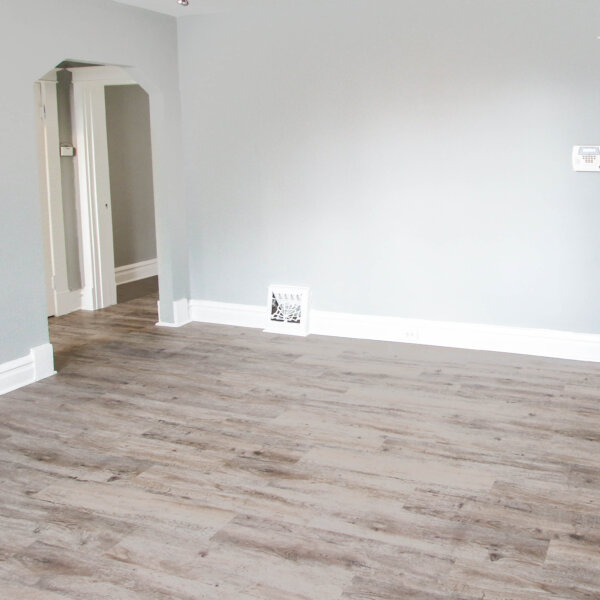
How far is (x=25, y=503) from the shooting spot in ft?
10.6

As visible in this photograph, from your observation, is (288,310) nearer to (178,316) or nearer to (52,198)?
(178,316)

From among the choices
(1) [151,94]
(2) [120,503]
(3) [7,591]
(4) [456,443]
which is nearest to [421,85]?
(1) [151,94]

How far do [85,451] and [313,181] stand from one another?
9.20 feet

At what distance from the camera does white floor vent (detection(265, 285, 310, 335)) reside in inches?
234

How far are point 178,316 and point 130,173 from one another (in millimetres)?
2264

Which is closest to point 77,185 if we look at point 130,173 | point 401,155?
point 130,173

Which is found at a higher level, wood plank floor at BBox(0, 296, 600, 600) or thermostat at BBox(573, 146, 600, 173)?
thermostat at BBox(573, 146, 600, 173)

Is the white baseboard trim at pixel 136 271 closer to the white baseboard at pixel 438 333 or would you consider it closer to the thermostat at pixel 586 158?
the white baseboard at pixel 438 333

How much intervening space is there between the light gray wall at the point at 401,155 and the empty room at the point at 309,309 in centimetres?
2

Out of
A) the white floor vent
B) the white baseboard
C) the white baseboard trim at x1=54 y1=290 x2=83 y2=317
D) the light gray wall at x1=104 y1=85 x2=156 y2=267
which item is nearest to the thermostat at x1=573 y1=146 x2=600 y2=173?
the white baseboard

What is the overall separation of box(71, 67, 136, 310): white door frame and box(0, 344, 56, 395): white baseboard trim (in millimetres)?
1952

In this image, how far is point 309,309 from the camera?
5.98m

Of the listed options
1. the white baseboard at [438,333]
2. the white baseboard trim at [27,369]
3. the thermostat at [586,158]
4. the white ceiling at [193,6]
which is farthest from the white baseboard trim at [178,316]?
the thermostat at [586,158]

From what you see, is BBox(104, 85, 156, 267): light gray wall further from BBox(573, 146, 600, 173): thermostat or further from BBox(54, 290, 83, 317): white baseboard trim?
BBox(573, 146, 600, 173): thermostat
